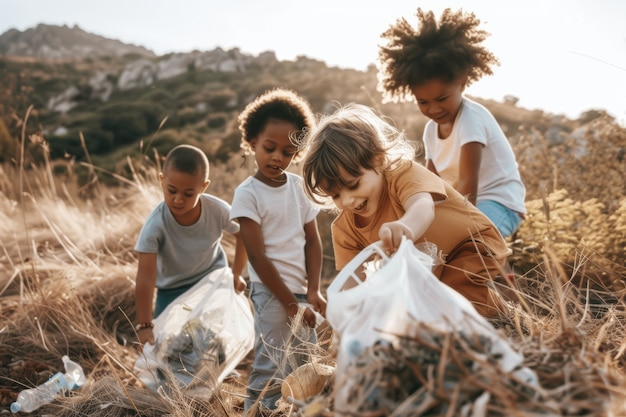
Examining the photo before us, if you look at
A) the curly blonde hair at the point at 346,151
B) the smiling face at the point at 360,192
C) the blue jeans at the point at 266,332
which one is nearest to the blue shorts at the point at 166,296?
the blue jeans at the point at 266,332

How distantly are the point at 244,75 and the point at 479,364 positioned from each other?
118 feet

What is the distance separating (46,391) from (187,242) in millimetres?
1039

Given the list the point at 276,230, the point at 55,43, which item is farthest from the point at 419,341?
the point at 55,43

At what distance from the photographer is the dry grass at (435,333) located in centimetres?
99

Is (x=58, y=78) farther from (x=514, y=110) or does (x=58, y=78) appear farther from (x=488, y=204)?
(x=488, y=204)

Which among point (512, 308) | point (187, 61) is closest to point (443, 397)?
point (512, 308)

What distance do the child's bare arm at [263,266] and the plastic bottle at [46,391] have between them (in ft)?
3.71

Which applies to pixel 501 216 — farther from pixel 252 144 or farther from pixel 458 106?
pixel 252 144

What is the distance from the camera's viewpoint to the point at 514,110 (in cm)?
2141

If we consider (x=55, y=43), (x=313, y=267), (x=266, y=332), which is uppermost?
(x=55, y=43)

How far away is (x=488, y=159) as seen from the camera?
123 inches

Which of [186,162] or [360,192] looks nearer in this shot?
[360,192]

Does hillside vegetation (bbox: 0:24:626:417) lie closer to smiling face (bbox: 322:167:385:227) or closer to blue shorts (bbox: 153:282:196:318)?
blue shorts (bbox: 153:282:196:318)

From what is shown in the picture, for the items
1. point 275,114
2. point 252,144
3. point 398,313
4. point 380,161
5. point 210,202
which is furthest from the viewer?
point 210,202
